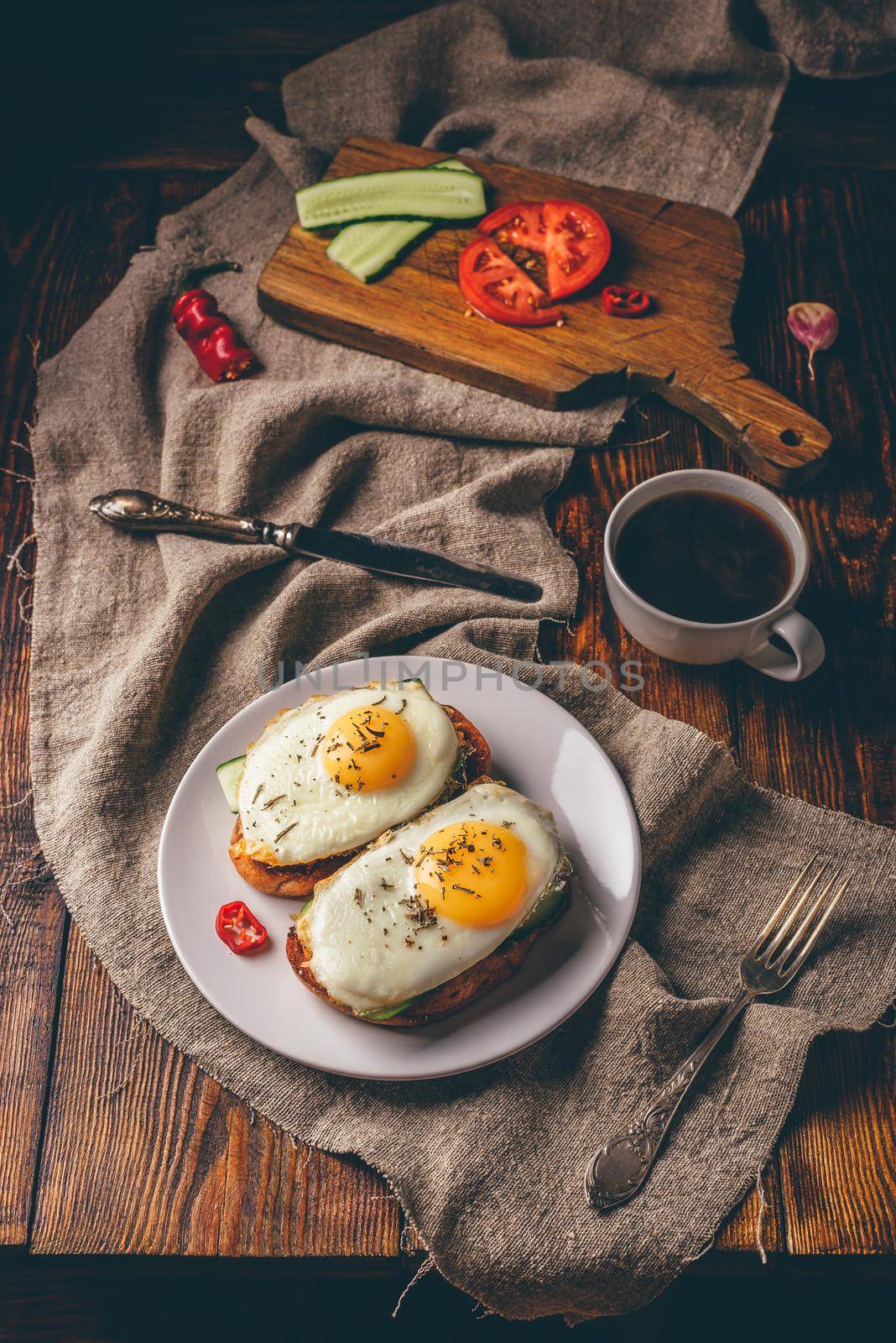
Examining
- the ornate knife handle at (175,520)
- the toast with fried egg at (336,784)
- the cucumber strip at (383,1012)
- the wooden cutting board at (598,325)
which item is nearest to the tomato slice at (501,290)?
the wooden cutting board at (598,325)

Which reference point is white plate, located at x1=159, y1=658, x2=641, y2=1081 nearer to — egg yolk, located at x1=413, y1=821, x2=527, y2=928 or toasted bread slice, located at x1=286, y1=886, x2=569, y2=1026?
toasted bread slice, located at x1=286, y1=886, x2=569, y2=1026

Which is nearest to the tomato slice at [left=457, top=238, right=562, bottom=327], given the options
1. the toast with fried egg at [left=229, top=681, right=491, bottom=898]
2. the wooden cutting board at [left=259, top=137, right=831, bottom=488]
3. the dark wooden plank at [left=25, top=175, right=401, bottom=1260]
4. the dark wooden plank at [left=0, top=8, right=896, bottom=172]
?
the wooden cutting board at [left=259, top=137, right=831, bottom=488]

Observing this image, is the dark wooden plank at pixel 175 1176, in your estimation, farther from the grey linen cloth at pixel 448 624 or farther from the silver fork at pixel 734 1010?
the silver fork at pixel 734 1010

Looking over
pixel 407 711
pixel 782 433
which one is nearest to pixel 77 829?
pixel 407 711

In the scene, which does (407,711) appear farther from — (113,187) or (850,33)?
(850,33)

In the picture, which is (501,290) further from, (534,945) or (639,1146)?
(639,1146)

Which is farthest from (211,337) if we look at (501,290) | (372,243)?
(501,290)
